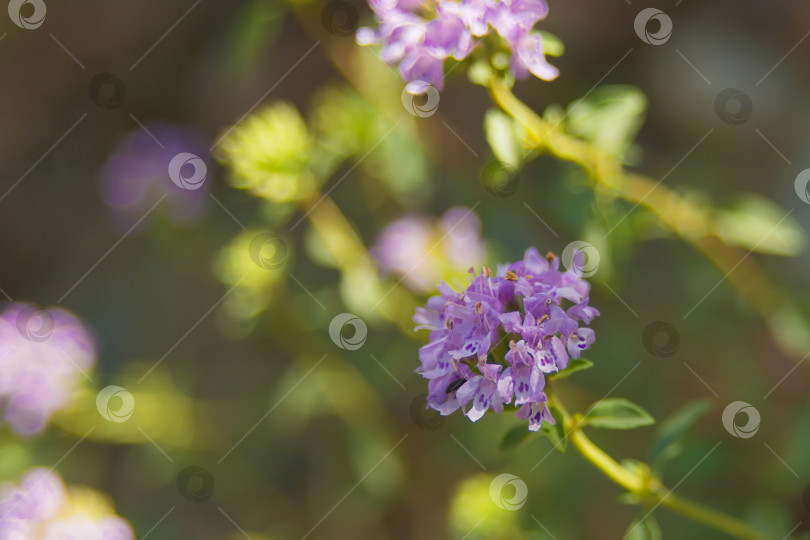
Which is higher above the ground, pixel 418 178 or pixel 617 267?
pixel 617 267

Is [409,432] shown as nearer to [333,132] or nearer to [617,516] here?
[617,516]

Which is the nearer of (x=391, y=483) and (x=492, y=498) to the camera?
(x=492, y=498)

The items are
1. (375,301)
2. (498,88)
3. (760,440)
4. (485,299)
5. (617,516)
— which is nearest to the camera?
(485,299)

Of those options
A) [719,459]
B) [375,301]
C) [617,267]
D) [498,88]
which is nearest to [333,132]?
[375,301]

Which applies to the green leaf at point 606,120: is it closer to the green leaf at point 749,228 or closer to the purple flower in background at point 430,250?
the green leaf at point 749,228

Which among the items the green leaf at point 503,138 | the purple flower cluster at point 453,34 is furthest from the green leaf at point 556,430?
the purple flower cluster at point 453,34

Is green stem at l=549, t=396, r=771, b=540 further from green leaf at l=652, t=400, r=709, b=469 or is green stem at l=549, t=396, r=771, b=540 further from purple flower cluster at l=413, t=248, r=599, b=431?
purple flower cluster at l=413, t=248, r=599, b=431
